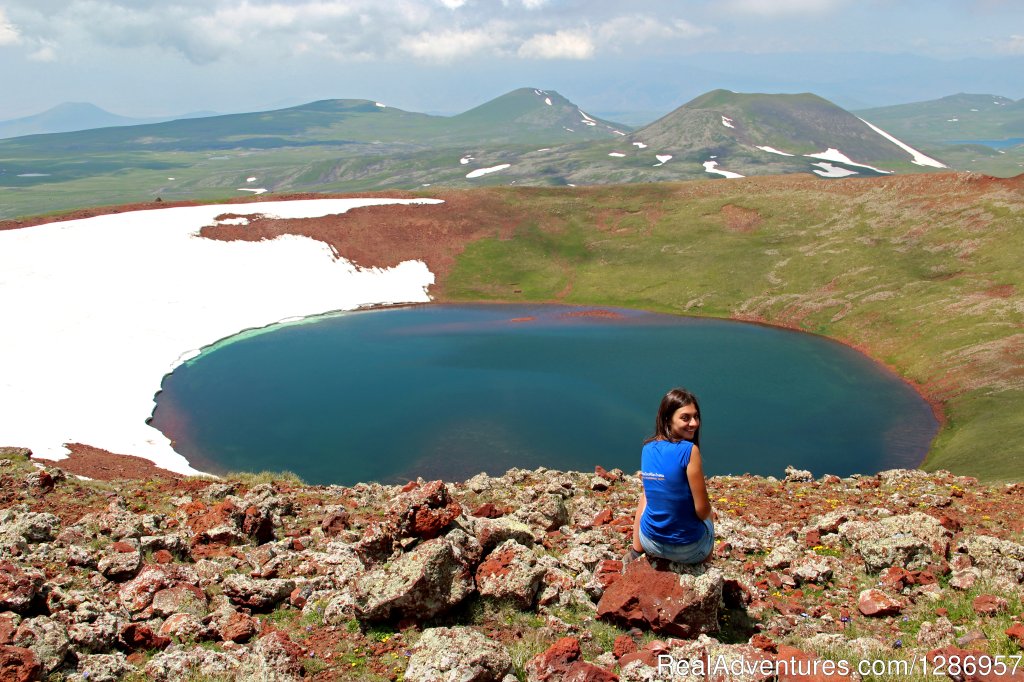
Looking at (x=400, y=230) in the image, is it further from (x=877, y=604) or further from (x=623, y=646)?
(x=623, y=646)

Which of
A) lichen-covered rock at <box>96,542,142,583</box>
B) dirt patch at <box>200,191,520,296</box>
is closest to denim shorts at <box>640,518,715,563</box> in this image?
lichen-covered rock at <box>96,542,142,583</box>

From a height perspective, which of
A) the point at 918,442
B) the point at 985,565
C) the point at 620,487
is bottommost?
the point at 918,442

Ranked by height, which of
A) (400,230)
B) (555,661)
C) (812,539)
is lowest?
(812,539)

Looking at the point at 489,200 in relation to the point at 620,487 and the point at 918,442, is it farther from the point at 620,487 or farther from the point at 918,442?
the point at 620,487

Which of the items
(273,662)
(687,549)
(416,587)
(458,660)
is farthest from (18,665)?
(687,549)

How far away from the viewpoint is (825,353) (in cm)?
5862

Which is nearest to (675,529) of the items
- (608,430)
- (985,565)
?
(985,565)

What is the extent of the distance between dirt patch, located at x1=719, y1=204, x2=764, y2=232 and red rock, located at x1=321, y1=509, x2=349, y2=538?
3185 inches

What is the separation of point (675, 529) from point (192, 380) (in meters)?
50.1

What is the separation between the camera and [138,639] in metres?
10.5

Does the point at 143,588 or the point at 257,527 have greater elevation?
the point at 143,588

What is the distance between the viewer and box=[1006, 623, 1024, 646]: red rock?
905cm

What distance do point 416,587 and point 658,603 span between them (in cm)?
392

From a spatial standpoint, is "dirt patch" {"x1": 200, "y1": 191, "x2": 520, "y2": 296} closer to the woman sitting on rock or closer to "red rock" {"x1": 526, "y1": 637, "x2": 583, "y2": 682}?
the woman sitting on rock
